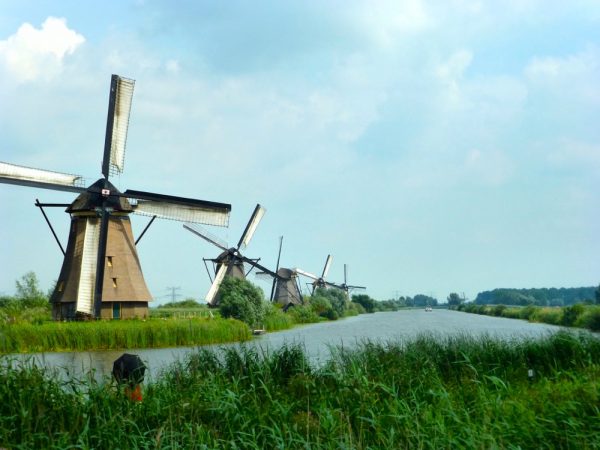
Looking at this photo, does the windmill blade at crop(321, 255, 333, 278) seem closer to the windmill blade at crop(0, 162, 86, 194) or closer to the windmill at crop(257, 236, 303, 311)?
the windmill at crop(257, 236, 303, 311)

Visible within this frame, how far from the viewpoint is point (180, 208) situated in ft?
89.9

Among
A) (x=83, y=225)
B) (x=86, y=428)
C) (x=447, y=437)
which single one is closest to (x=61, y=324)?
(x=83, y=225)

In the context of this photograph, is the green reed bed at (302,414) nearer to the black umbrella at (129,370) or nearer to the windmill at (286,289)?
the black umbrella at (129,370)

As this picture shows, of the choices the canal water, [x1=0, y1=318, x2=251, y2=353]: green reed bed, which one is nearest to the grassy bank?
the canal water

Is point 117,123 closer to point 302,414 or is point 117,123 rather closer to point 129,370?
point 129,370

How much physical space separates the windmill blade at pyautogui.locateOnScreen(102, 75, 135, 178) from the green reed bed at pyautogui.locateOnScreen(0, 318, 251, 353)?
21.5 feet

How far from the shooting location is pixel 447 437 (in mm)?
5828

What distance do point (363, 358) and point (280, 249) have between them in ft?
153

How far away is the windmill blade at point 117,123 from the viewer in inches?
1031

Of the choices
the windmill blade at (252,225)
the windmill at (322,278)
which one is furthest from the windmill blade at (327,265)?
the windmill blade at (252,225)

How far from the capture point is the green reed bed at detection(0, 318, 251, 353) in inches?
885

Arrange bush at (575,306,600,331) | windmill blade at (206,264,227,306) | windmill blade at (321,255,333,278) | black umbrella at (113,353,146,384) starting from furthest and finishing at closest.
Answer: windmill blade at (321,255,333,278)
windmill blade at (206,264,227,306)
bush at (575,306,600,331)
black umbrella at (113,353,146,384)

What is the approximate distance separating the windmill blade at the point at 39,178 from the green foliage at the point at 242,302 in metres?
9.76

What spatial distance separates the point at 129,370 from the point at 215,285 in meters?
32.9
